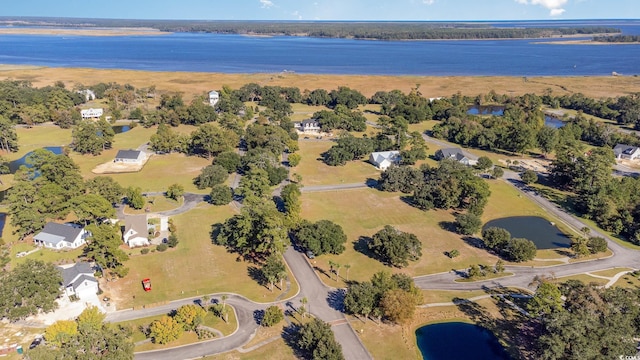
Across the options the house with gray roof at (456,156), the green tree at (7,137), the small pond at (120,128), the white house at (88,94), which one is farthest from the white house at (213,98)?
the house with gray roof at (456,156)

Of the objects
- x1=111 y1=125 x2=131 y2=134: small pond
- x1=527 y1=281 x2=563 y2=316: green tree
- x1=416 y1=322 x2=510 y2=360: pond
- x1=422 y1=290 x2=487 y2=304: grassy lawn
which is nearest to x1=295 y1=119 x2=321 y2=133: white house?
x1=111 y1=125 x2=131 y2=134: small pond

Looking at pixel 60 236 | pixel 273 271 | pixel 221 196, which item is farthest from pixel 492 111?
pixel 60 236

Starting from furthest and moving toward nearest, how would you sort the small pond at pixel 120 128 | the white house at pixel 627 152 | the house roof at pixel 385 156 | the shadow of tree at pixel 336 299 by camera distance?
1. the small pond at pixel 120 128
2. the white house at pixel 627 152
3. the house roof at pixel 385 156
4. the shadow of tree at pixel 336 299

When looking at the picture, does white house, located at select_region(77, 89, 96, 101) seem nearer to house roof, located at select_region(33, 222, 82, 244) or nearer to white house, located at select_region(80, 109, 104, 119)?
white house, located at select_region(80, 109, 104, 119)

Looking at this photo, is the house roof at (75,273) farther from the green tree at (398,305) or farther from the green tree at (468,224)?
the green tree at (468,224)

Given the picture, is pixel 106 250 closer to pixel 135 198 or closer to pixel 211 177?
pixel 135 198

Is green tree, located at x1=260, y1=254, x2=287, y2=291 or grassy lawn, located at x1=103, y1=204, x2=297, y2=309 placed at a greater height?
green tree, located at x1=260, y1=254, x2=287, y2=291
